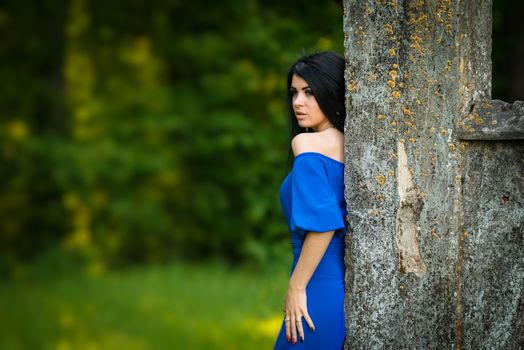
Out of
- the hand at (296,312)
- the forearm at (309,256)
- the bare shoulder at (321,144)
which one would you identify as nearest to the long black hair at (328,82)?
the bare shoulder at (321,144)

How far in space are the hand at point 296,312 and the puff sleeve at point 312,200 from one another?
254 mm

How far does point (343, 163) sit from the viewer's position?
2549 mm

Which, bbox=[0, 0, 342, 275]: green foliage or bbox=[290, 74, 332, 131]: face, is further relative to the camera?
bbox=[0, 0, 342, 275]: green foliage

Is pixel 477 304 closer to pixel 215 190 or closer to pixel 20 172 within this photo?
pixel 20 172

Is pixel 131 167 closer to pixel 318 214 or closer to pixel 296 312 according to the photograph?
pixel 296 312

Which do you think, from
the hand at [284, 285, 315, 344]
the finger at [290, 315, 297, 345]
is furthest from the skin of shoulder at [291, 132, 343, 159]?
the finger at [290, 315, 297, 345]

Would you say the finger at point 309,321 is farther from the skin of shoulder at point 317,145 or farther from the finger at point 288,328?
the skin of shoulder at point 317,145

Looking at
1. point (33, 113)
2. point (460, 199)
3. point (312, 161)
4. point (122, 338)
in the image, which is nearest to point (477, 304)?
point (460, 199)

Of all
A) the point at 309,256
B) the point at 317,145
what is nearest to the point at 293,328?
the point at 309,256

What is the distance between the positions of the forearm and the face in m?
0.51

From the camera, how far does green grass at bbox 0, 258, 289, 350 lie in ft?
21.0

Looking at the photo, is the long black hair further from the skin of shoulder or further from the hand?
Result: the hand

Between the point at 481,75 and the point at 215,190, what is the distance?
11.8m

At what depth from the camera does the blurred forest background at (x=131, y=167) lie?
7.99 meters
